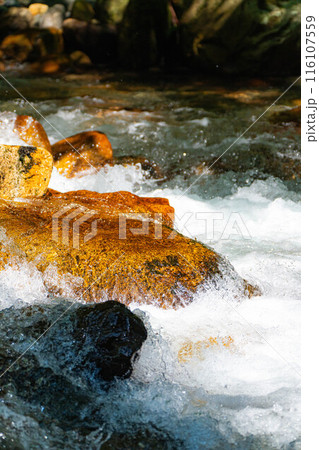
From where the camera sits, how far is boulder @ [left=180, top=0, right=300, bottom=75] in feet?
27.9

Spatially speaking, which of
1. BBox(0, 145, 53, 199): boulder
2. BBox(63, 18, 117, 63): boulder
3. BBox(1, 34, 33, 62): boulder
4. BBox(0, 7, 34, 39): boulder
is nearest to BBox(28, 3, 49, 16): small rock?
BBox(0, 7, 34, 39): boulder

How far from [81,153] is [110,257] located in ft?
7.80

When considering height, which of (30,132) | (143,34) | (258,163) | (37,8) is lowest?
(258,163)

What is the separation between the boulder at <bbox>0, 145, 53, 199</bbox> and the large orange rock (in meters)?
1.18

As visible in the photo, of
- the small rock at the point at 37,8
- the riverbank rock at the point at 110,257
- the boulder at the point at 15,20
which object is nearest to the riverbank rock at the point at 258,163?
the riverbank rock at the point at 110,257

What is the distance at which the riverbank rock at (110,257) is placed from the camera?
270cm

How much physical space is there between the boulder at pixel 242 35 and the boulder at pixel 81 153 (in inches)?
178

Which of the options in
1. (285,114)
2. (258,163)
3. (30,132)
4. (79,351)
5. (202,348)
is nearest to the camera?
(79,351)

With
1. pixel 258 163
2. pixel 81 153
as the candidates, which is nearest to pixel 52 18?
pixel 81 153

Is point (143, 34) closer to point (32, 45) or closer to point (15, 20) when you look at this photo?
point (32, 45)

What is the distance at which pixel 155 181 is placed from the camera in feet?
16.5

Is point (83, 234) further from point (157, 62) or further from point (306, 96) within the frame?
point (157, 62)

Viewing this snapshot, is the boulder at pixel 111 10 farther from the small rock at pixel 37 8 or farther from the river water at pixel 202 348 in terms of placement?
the river water at pixel 202 348

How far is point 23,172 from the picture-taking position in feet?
11.6
